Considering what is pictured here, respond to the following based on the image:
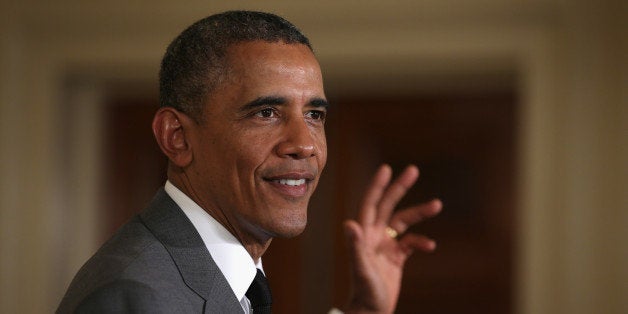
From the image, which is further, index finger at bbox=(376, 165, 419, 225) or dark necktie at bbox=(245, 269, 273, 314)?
index finger at bbox=(376, 165, 419, 225)

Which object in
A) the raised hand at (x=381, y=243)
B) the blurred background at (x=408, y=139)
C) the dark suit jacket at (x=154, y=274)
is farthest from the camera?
the blurred background at (x=408, y=139)

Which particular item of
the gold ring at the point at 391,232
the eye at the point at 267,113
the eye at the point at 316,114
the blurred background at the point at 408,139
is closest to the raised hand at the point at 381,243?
the gold ring at the point at 391,232

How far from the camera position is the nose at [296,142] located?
4.13 feet

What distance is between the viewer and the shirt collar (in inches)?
48.9

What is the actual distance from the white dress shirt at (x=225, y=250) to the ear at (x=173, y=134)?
0.06m

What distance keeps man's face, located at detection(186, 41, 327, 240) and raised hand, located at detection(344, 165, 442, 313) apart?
385 millimetres

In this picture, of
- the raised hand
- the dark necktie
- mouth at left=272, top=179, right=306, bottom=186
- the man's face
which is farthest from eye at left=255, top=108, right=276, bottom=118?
the raised hand

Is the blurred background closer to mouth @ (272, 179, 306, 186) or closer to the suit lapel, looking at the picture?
mouth @ (272, 179, 306, 186)

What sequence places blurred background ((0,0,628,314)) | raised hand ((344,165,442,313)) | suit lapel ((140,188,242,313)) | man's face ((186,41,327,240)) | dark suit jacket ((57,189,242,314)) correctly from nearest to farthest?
dark suit jacket ((57,189,242,314))
suit lapel ((140,188,242,313))
man's face ((186,41,327,240))
raised hand ((344,165,442,313))
blurred background ((0,0,628,314))

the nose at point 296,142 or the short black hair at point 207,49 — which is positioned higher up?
the short black hair at point 207,49

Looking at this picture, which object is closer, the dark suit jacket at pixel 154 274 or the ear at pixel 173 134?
the dark suit jacket at pixel 154 274

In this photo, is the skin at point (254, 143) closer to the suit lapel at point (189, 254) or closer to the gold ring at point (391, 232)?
the suit lapel at point (189, 254)

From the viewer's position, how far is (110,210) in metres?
3.78

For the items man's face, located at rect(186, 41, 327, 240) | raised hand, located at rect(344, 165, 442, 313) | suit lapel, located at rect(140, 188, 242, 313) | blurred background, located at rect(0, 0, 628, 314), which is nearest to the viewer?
suit lapel, located at rect(140, 188, 242, 313)
